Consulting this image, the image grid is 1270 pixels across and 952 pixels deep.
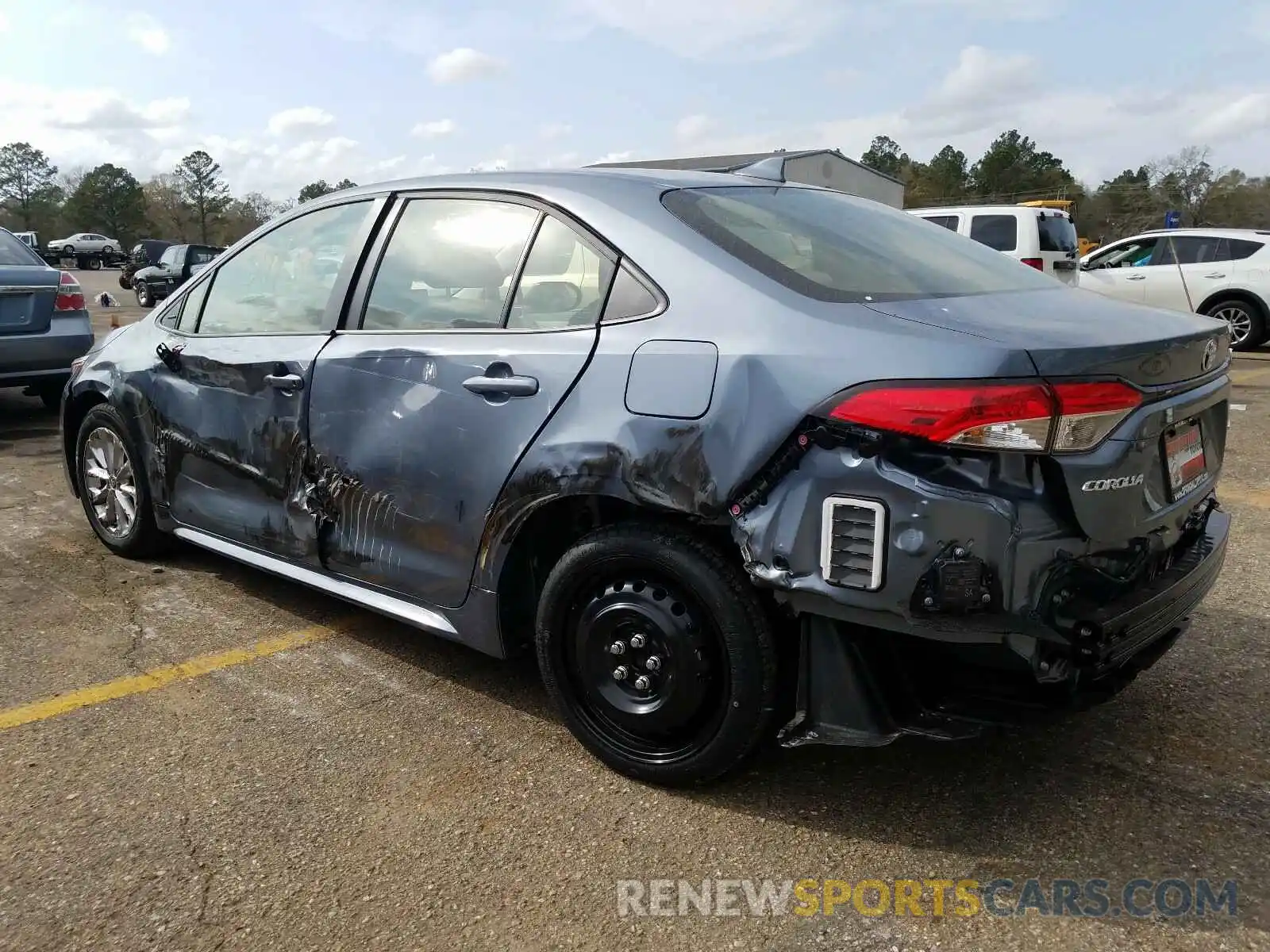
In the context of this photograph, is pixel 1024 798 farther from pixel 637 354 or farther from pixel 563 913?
pixel 637 354

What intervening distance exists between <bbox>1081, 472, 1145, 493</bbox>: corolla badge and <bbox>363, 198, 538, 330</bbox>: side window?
160 cm

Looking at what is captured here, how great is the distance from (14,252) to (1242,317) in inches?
528

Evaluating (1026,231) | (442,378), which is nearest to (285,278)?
(442,378)

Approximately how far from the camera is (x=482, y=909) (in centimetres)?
216

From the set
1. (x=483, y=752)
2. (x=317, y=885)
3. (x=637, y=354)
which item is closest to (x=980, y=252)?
(x=637, y=354)

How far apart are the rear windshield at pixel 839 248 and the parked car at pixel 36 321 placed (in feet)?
21.5

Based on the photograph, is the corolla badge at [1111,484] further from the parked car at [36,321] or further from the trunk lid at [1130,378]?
the parked car at [36,321]

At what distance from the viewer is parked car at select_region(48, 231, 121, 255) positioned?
52000 millimetres

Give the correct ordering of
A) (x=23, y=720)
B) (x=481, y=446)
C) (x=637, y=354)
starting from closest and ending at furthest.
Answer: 1. (x=637, y=354)
2. (x=481, y=446)
3. (x=23, y=720)

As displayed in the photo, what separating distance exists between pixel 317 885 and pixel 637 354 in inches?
57.3

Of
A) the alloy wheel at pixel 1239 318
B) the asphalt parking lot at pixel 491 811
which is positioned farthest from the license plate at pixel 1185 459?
the alloy wheel at pixel 1239 318

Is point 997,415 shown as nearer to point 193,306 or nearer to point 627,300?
point 627,300

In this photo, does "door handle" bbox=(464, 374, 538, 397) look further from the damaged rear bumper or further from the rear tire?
the rear tire

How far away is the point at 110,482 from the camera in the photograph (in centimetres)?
441
